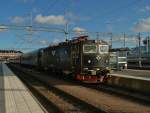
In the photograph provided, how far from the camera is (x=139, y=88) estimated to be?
20.1 meters

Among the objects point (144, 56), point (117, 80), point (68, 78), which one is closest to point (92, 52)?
point (117, 80)

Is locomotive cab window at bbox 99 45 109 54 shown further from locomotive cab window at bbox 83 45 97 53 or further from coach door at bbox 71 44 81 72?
coach door at bbox 71 44 81 72

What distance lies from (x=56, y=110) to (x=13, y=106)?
62.9 inches

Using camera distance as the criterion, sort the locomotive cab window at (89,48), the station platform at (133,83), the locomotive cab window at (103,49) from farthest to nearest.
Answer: the locomotive cab window at (103,49)
the locomotive cab window at (89,48)
the station platform at (133,83)

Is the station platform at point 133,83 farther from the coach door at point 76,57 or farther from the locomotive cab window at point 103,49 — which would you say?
the coach door at point 76,57

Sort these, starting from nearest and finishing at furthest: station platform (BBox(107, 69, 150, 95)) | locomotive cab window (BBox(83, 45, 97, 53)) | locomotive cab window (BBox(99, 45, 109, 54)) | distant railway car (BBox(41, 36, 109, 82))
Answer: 1. station platform (BBox(107, 69, 150, 95))
2. distant railway car (BBox(41, 36, 109, 82))
3. locomotive cab window (BBox(83, 45, 97, 53))
4. locomotive cab window (BBox(99, 45, 109, 54))

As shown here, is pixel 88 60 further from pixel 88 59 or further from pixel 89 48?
pixel 89 48

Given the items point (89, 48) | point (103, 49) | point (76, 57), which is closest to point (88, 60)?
point (89, 48)

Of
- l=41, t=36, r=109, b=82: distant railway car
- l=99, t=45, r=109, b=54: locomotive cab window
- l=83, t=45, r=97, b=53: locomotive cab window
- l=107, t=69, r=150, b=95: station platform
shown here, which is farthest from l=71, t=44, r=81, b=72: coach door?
Answer: l=107, t=69, r=150, b=95: station platform

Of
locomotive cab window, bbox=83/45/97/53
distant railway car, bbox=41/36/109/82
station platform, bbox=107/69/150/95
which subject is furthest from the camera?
locomotive cab window, bbox=83/45/97/53

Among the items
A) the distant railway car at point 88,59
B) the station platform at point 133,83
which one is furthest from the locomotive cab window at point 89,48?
the station platform at point 133,83

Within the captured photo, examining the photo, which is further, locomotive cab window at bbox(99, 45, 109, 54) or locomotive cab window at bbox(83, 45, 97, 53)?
locomotive cab window at bbox(99, 45, 109, 54)

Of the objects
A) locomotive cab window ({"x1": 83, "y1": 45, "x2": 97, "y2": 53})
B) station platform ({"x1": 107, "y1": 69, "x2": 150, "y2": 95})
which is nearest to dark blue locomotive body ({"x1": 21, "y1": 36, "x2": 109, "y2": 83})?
locomotive cab window ({"x1": 83, "y1": 45, "x2": 97, "y2": 53})

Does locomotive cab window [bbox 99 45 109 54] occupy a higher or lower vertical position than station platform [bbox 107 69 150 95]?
higher
